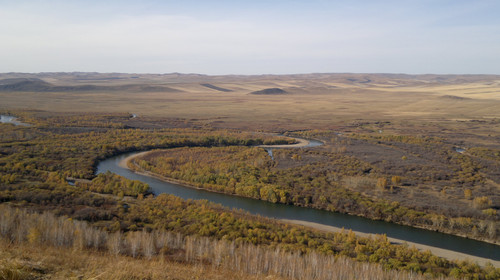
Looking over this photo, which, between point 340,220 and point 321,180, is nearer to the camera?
point 340,220

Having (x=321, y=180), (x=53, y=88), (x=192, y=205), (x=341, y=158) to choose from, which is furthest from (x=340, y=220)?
(x=53, y=88)

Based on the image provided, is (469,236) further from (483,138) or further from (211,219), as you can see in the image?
(483,138)

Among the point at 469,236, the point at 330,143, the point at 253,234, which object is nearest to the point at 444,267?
the point at 469,236

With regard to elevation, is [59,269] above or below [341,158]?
above

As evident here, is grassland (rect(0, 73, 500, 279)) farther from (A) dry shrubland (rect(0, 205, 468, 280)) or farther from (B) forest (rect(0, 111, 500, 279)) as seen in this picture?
(A) dry shrubland (rect(0, 205, 468, 280))

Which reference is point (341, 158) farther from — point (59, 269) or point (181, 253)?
point (59, 269)

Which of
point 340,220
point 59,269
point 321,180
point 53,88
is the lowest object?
point 340,220

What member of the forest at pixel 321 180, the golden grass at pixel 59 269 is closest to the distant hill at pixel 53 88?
the forest at pixel 321 180
